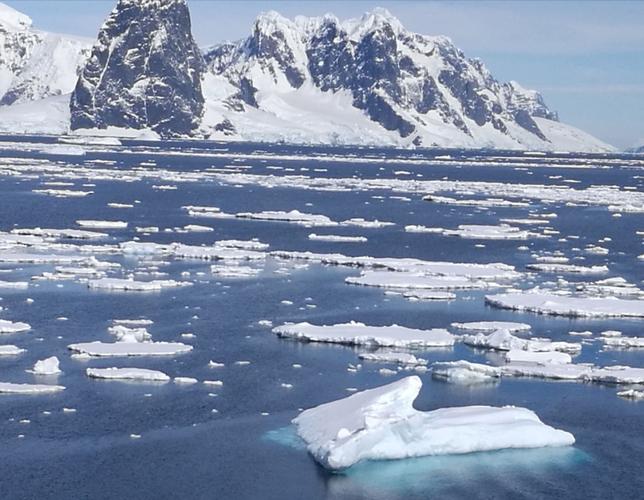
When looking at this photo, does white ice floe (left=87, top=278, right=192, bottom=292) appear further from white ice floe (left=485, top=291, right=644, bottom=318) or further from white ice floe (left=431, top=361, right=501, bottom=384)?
white ice floe (left=431, top=361, right=501, bottom=384)

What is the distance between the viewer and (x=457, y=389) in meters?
32.3

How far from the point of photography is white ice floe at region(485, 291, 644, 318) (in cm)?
4300

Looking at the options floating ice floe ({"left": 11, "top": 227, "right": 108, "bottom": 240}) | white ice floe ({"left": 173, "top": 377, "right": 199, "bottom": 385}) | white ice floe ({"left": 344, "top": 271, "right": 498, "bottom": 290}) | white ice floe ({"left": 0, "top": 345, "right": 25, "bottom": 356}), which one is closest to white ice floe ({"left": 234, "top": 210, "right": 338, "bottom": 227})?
floating ice floe ({"left": 11, "top": 227, "right": 108, "bottom": 240})

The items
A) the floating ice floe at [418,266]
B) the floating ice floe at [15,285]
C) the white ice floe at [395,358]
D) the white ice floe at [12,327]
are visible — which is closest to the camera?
the white ice floe at [395,358]

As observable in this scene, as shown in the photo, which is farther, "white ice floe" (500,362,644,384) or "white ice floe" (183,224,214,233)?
"white ice floe" (183,224,214,233)

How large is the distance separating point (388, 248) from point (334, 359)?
26.2 m

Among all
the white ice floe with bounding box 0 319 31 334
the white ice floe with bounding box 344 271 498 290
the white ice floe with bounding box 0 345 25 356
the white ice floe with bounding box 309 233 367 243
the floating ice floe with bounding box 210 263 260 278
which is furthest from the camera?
the white ice floe with bounding box 309 233 367 243

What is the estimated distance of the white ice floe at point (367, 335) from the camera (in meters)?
37.1

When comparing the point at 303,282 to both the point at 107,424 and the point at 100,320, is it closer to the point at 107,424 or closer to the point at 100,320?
the point at 100,320

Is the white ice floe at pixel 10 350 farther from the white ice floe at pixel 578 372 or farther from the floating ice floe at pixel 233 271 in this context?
the floating ice floe at pixel 233 271

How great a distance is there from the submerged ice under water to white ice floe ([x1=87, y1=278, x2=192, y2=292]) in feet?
0.46

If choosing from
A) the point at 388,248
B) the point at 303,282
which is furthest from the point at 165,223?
the point at 303,282

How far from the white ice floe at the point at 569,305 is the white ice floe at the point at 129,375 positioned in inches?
649

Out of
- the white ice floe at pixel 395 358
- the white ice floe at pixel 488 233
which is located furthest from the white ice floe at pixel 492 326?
the white ice floe at pixel 488 233
